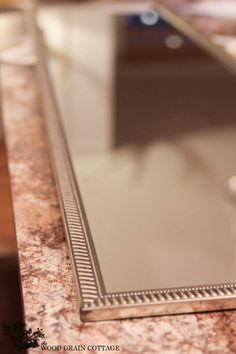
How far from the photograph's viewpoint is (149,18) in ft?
6.33

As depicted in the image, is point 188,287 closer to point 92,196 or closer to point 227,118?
point 92,196

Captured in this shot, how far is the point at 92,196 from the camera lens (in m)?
0.80

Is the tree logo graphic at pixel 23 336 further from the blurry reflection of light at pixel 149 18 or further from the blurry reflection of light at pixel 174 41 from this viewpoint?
the blurry reflection of light at pixel 149 18

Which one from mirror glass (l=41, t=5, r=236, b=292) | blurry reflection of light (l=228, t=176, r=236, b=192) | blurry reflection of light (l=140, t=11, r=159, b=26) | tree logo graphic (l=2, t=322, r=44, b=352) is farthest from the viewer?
blurry reflection of light (l=140, t=11, r=159, b=26)

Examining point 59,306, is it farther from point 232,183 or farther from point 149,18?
point 149,18

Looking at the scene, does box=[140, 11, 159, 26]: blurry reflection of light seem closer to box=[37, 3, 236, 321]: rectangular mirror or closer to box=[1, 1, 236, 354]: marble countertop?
box=[37, 3, 236, 321]: rectangular mirror

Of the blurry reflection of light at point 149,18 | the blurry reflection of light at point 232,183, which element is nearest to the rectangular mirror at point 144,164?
the blurry reflection of light at point 232,183

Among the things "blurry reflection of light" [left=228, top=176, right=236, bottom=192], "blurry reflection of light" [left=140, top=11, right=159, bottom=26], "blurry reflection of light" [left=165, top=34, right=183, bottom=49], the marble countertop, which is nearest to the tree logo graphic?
the marble countertop

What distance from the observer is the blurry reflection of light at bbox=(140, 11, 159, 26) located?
1.87 m

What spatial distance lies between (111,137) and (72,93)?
0.27 m

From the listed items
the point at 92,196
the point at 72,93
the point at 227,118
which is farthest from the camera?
the point at 72,93

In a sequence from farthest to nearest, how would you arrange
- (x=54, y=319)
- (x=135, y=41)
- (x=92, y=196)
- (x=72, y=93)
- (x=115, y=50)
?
(x=135, y=41) → (x=115, y=50) → (x=72, y=93) → (x=92, y=196) → (x=54, y=319)

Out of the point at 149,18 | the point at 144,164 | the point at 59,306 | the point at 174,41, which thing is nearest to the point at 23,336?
the point at 59,306

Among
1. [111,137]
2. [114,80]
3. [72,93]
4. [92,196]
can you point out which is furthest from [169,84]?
[92,196]
